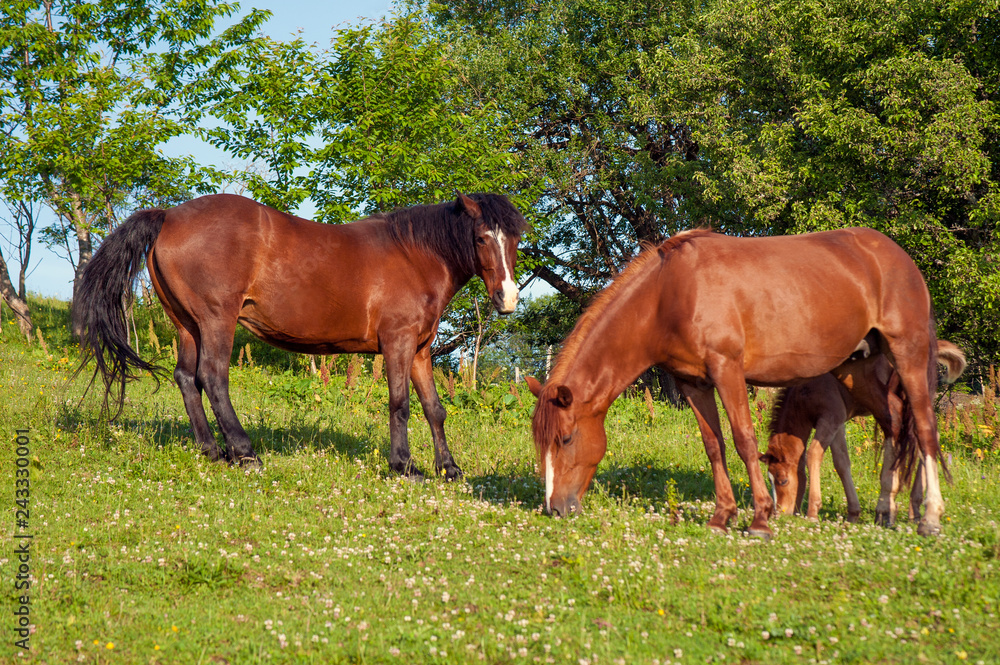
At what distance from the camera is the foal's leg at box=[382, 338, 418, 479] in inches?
311

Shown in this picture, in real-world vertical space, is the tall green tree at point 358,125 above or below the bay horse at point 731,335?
above

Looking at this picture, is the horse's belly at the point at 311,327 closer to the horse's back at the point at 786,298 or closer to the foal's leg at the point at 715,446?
the horse's back at the point at 786,298

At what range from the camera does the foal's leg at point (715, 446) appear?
6297 millimetres

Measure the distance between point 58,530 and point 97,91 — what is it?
15.0m

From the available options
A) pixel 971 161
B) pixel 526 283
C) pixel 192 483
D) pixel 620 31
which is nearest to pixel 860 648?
pixel 192 483

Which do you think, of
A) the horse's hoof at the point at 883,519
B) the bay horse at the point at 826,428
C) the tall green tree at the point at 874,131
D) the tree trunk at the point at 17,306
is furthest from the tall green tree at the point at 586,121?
the horse's hoof at the point at 883,519

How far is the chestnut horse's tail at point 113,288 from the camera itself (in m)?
7.41

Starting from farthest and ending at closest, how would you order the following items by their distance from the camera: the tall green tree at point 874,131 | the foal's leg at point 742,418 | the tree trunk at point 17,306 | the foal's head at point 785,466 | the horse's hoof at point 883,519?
the tree trunk at point 17,306 → the tall green tree at point 874,131 → the foal's head at point 785,466 → the horse's hoof at point 883,519 → the foal's leg at point 742,418

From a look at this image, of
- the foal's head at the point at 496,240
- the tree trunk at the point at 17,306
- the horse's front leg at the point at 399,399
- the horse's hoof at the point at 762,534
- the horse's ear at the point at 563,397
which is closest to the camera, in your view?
the horse's hoof at the point at 762,534

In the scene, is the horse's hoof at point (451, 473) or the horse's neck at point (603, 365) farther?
the horse's hoof at point (451, 473)

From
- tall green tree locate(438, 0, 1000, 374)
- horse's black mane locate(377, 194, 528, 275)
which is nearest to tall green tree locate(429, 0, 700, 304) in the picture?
tall green tree locate(438, 0, 1000, 374)

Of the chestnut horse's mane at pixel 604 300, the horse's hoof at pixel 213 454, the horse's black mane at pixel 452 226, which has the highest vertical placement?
the horse's black mane at pixel 452 226

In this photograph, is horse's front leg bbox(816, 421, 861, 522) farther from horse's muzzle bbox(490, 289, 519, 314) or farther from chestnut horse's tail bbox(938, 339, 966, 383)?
horse's muzzle bbox(490, 289, 519, 314)

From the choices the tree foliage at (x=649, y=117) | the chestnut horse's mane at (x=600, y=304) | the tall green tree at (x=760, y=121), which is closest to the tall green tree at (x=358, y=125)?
the tree foliage at (x=649, y=117)
